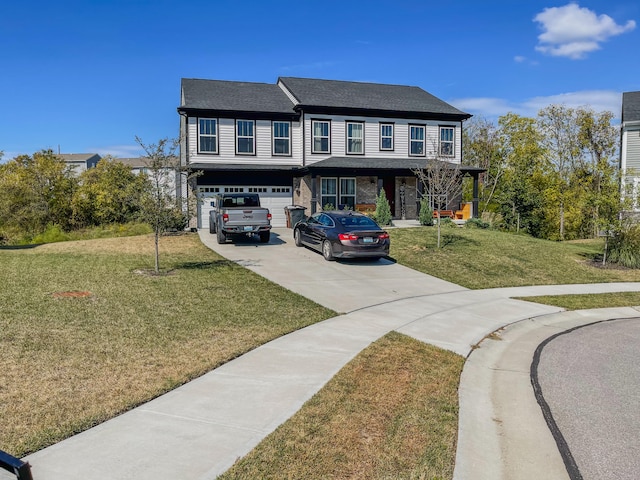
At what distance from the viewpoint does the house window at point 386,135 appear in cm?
2900

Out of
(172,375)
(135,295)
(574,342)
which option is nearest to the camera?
(172,375)

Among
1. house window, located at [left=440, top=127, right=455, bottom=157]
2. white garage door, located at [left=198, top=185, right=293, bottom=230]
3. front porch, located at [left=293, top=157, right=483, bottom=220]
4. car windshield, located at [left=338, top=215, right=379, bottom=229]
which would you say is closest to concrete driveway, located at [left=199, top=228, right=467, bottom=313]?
car windshield, located at [left=338, top=215, right=379, bottom=229]

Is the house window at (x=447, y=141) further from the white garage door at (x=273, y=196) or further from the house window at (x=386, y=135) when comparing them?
the white garage door at (x=273, y=196)

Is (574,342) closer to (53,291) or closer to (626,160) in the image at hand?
(53,291)

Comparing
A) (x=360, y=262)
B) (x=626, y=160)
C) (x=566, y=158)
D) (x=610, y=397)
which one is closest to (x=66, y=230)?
(x=360, y=262)

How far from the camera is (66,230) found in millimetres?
28906

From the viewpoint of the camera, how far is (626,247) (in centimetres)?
1762

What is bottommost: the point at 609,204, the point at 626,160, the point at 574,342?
the point at 574,342

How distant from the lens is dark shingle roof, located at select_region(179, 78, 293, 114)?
26.3 meters

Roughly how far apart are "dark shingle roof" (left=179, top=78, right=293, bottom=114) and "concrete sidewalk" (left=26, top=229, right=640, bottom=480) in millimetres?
16957

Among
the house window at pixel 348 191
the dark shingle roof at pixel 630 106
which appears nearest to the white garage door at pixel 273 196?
the house window at pixel 348 191

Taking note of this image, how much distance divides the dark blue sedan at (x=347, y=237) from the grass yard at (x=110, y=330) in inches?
130

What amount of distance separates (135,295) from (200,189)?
1631 centimetres

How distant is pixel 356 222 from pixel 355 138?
13.2 metres
